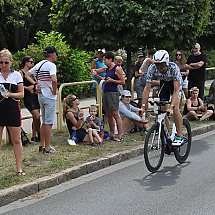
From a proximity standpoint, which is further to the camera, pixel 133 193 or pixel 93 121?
pixel 93 121

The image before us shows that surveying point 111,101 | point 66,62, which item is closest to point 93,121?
point 111,101

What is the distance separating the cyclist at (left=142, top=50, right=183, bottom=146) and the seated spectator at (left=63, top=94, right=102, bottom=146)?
1.59 m

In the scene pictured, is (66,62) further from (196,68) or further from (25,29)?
(25,29)

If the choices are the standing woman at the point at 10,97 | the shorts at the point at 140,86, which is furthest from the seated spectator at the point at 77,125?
the shorts at the point at 140,86

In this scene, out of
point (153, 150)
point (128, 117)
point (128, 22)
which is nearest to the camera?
point (153, 150)

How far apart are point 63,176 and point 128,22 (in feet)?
18.3

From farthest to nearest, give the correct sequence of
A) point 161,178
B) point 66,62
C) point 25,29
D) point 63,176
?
point 25,29 < point 66,62 < point 161,178 < point 63,176

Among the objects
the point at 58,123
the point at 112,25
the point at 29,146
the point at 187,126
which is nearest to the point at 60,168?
the point at 29,146

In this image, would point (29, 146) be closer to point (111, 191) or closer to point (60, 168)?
point (60, 168)

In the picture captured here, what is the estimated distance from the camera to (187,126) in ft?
29.6

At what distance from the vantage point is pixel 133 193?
271 inches

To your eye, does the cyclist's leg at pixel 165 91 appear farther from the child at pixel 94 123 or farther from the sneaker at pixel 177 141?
the child at pixel 94 123

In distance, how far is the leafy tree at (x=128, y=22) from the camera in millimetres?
11992

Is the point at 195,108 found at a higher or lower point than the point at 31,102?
lower
